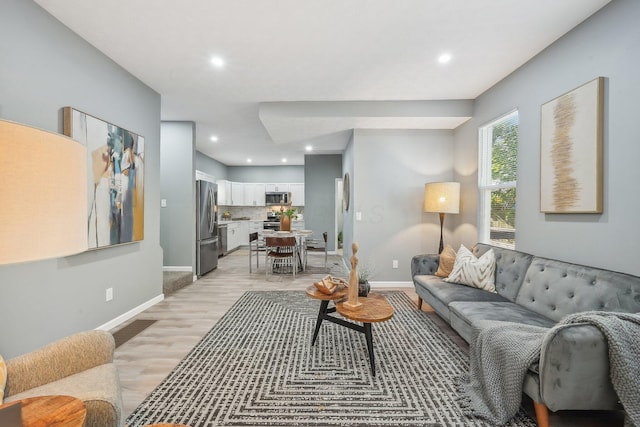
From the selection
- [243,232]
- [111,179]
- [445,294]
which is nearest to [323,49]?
[111,179]

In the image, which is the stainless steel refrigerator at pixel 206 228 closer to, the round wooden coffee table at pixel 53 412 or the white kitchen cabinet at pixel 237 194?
the white kitchen cabinet at pixel 237 194

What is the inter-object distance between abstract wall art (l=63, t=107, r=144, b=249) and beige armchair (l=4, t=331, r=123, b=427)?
142 centimetres

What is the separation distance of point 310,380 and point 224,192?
7142 mm

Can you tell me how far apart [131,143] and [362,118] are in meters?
2.80

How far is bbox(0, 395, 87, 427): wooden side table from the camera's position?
831 millimetres

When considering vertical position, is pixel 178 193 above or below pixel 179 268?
above

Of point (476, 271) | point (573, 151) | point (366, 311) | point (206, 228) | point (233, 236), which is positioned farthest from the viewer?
point (233, 236)

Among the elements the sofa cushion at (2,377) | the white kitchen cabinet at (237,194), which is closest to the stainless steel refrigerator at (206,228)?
the white kitchen cabinet at (237,194)

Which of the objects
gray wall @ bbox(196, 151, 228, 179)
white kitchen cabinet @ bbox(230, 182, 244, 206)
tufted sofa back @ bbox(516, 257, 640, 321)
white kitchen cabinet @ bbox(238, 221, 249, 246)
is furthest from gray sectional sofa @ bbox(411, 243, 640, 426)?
white kitchen cabinet @ bbox(230, 182, 244, 206)

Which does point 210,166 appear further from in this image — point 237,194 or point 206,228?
point 206,228

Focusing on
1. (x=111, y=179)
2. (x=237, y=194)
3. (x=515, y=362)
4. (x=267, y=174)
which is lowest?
(x=515, y=362)

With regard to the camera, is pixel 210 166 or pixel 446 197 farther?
pixel 210 166

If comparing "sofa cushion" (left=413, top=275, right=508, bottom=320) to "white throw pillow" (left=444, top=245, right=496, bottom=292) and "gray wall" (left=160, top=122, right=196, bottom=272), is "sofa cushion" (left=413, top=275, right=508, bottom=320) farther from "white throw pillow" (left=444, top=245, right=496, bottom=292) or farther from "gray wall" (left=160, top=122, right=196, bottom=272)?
"gray wall" (left=160, top=122, right=196, bottom=272)

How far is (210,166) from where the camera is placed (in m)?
7.66
